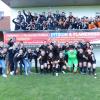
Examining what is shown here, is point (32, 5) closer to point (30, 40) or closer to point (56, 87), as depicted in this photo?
point (30, 40)

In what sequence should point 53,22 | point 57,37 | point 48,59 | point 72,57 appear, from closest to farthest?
point 48,59, point 72,57, point 53,22, point 57,37

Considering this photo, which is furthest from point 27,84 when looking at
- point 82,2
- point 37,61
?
point 82,2

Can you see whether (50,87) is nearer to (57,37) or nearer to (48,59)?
(48,59)

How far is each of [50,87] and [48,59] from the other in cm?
485

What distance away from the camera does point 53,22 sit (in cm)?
2723

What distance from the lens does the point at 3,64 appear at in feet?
68.0

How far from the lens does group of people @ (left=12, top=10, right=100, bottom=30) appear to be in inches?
1070

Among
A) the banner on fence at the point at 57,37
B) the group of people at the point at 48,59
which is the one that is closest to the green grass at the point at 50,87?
the group of people at the point at 48,59

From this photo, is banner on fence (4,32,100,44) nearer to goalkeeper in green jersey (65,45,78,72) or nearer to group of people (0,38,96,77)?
goalkeeper in green jersey (65,45,78,72)

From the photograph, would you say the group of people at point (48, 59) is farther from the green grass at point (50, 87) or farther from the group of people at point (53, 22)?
the group of people at point (53, 22)

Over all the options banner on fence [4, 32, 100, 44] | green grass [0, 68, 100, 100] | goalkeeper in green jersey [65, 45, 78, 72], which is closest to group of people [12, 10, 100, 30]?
banner on fence [4, 32, 100, 44]

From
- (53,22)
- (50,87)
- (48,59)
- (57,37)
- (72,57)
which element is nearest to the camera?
(50,87)

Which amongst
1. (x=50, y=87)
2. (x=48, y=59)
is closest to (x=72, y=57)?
(x=48, y=59)

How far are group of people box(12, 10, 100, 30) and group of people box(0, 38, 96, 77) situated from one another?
5.06 m
